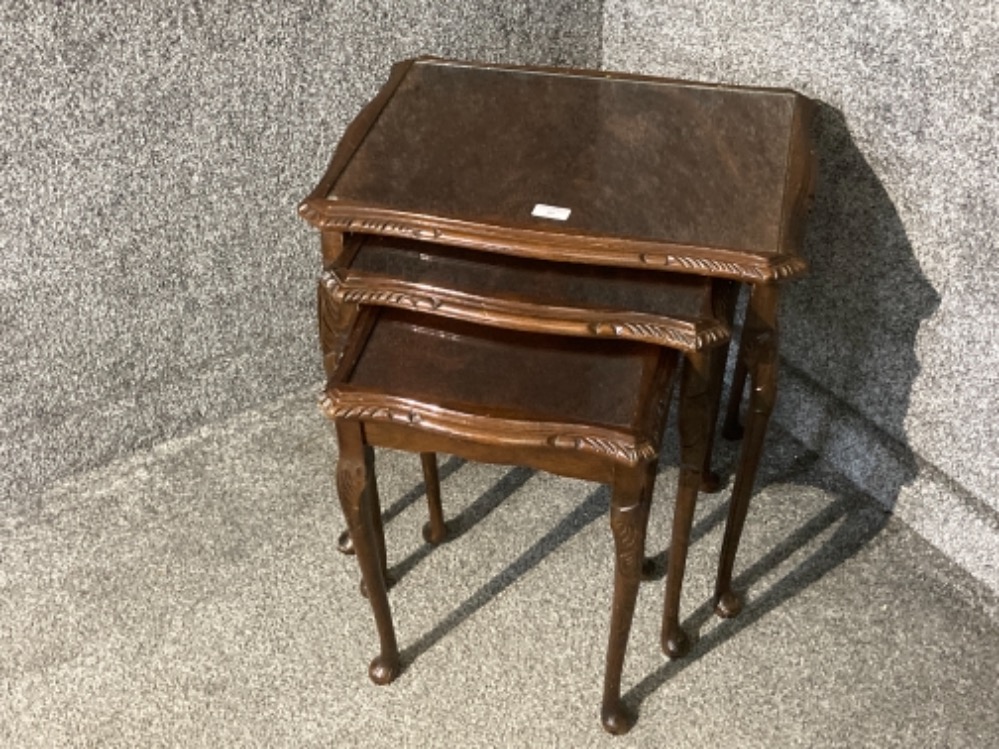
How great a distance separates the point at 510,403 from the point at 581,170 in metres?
0.28

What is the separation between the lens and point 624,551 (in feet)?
3.50

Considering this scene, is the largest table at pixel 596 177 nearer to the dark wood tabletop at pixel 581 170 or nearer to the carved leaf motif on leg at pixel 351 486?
the dark wood tabletop at pixel 581 170

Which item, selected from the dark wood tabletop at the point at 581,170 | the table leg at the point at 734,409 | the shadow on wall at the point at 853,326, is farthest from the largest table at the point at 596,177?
the table leg at the point at 734,409

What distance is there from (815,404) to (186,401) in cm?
91

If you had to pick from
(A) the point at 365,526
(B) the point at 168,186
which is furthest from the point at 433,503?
(B) the point at 168,186

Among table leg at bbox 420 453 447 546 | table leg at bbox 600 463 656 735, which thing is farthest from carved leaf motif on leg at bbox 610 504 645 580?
table leg at bbox 420 453 447 546

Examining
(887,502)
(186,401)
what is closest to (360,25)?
(186,401)

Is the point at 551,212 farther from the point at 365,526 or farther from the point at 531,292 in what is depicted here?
the point at 365,526

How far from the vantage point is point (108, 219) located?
55.4 inches

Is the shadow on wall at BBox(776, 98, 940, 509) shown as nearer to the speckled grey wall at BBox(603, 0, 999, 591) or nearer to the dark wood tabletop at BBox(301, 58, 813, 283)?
the speckled grey wall at BBox(603, 0, 999, 591)

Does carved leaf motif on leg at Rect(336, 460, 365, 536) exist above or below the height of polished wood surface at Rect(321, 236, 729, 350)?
below

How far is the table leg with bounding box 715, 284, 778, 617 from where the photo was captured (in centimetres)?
110

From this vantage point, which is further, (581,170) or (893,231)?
(893,231)

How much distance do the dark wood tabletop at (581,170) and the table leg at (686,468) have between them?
0.40 feet
